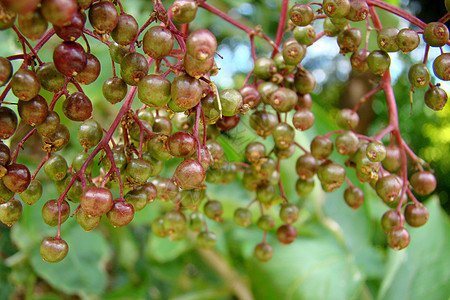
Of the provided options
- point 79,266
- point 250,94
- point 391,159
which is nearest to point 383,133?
point 391,159

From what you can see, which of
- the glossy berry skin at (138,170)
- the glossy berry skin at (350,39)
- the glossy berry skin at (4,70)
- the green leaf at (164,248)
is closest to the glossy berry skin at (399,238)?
the glossy berry skin at (350,39)

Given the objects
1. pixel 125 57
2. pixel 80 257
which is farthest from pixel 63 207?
pixel 80 257

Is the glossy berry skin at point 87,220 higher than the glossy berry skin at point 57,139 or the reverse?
the reverse

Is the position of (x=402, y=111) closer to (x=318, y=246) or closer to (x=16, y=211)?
(x=318, y=246)

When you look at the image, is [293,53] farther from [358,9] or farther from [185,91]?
[185,91]

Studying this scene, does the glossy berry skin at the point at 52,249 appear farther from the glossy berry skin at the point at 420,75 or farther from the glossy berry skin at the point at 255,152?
the glossy berry skin at the point at 420,75

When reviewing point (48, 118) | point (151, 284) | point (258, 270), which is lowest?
point (151, 284)

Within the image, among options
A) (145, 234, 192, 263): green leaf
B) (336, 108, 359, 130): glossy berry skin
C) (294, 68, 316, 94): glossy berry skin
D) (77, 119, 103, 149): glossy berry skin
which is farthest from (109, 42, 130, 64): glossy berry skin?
(145, 234, 192, 263): green leaf
